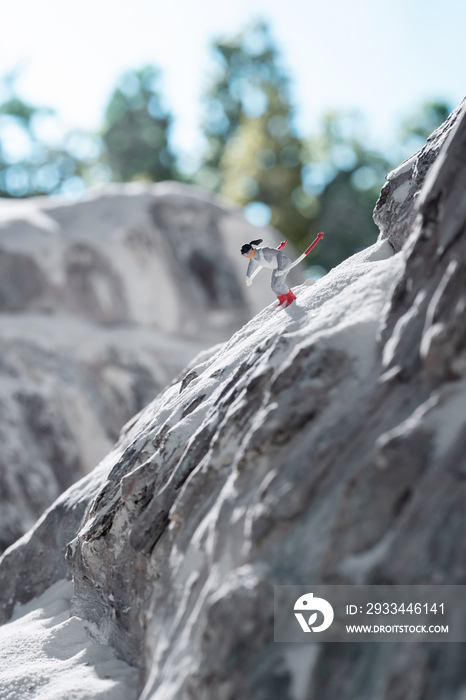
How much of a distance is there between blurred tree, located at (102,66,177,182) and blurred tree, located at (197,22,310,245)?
163cm

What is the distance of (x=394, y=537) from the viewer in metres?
1.98

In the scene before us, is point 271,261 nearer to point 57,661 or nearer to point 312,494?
point 312,494

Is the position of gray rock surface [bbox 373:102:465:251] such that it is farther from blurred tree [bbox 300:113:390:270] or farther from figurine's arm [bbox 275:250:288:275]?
blurred tree [bbox 300:113:390:270]

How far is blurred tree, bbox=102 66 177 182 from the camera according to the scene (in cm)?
2277

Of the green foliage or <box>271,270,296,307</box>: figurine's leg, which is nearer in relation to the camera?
<box>271,270,296,307</box>: figurine's leg

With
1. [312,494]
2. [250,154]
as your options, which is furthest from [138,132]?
[312,494]

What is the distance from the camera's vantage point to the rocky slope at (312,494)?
6.38 feet

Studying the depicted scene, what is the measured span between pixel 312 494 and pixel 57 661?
1.43 m

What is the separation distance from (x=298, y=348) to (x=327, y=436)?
0.38 meters

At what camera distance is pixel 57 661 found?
2.89m

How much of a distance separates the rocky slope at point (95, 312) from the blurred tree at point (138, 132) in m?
11.7

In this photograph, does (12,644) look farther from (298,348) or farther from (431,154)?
(431,154)

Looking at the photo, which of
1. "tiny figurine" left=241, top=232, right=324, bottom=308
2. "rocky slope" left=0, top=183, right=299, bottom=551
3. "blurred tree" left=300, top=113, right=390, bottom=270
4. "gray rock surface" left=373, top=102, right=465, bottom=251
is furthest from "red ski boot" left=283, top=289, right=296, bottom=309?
"blurred tree" left=300, top=113, right=390, bottom=270

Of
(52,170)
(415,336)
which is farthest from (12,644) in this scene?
(52,170)
